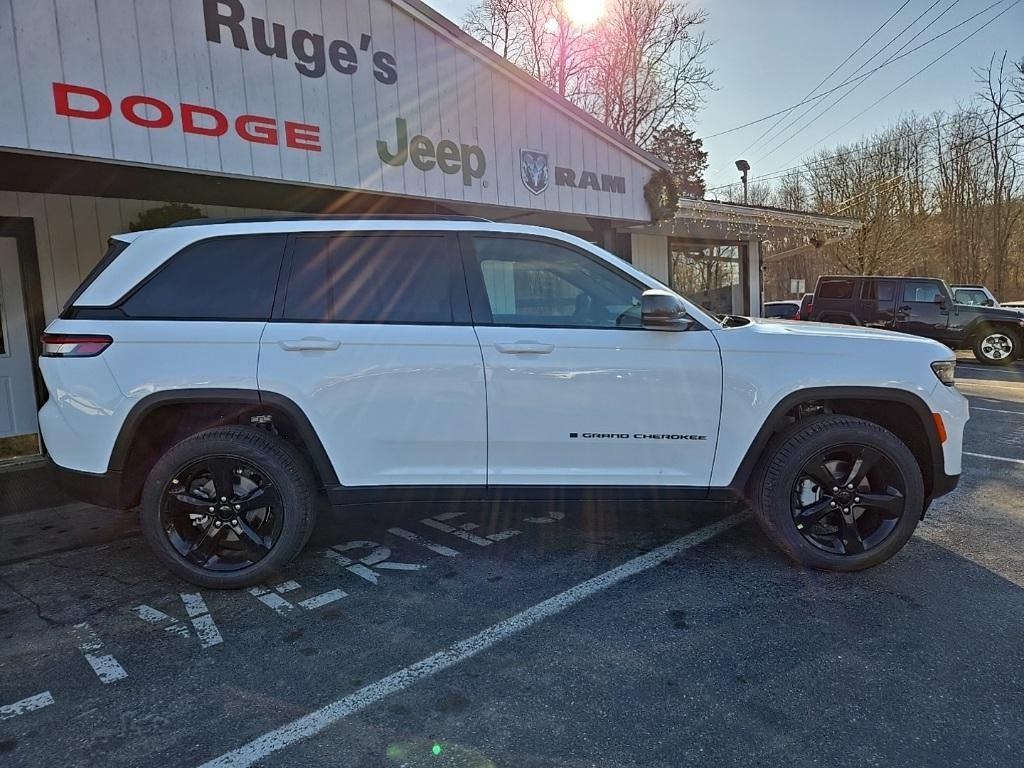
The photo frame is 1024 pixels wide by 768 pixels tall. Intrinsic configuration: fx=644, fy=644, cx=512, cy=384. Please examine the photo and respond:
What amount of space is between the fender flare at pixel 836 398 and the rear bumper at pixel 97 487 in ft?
10.6

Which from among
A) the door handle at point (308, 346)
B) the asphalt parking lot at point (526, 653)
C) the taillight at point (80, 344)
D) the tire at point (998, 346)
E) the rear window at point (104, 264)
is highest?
the rear window at point (104, 264)

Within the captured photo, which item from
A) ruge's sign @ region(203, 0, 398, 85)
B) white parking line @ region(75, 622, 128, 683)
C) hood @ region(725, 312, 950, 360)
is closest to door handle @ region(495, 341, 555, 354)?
hood @ region(725, 312, 950, 360)

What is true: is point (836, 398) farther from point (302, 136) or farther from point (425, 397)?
point (302, 136)

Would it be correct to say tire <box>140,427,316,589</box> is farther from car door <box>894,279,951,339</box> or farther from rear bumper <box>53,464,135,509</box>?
car door <box>894,279,951,339</box>

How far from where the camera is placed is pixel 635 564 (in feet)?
12.1

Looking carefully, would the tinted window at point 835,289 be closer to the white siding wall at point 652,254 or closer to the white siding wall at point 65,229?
the white siding wall at point 652,254

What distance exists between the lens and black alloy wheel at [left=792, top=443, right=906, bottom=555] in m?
3.42

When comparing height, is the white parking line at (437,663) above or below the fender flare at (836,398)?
below

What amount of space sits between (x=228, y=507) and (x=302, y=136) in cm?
385

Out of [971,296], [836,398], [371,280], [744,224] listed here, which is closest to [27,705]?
[371,280]

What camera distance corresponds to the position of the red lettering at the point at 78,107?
4.66 metres

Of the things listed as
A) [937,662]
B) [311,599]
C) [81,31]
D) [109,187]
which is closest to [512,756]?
[311,599]

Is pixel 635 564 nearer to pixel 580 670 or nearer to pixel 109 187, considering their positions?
pixel 580 670

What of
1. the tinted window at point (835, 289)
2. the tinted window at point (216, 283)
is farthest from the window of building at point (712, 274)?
the tinted window at point (216, 283)
